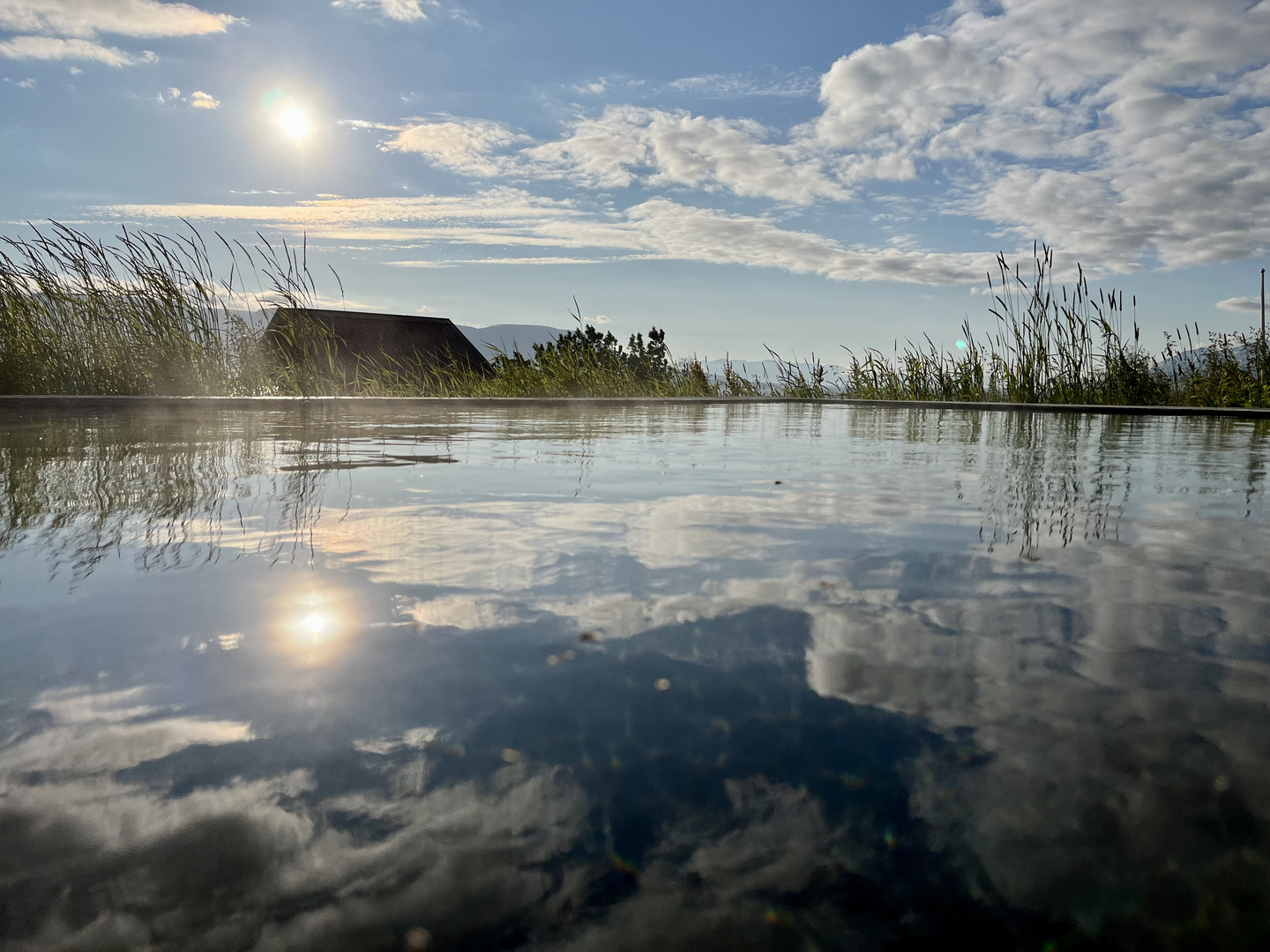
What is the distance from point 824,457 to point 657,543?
2341 millimetres

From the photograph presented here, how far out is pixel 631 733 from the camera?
3.44 ft

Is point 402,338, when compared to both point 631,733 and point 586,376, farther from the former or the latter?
point 631,733

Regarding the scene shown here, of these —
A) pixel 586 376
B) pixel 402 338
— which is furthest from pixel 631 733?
pixel 402 338

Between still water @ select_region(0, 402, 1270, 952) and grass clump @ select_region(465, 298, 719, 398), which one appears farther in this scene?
grass clump @ select_region(465, 298, 719, 398)

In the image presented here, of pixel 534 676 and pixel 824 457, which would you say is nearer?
pixel 534 676

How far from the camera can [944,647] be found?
136 cm

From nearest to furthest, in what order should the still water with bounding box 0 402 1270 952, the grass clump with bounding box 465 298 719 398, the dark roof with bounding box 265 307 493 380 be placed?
the still water with bounding box 0 402 1270 952 → the grass clump with bounding box 465 298 719 398 → the dark roof with bounding box 265 307 493 380

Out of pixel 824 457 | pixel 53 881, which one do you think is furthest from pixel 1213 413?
pixel 53 881

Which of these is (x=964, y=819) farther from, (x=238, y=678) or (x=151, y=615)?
(x=151, y=615)

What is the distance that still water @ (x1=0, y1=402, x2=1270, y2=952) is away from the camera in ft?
2.48

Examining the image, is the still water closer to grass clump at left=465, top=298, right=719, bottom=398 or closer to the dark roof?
grass clump at left=465, top=298, right=719, bottom=398

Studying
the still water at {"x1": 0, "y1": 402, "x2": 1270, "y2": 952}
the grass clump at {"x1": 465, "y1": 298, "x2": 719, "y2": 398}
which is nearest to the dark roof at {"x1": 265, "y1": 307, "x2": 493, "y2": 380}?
the grass clump at {"x1": 465, "y1": 298, "x2": 719, "y2": 398}

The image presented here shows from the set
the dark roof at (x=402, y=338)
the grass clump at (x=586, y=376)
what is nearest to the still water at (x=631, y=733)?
the grass clump at (x=586, y=376)

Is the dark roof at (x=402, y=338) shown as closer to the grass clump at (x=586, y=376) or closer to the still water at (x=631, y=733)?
the grass clump at (x=586, y=376)
